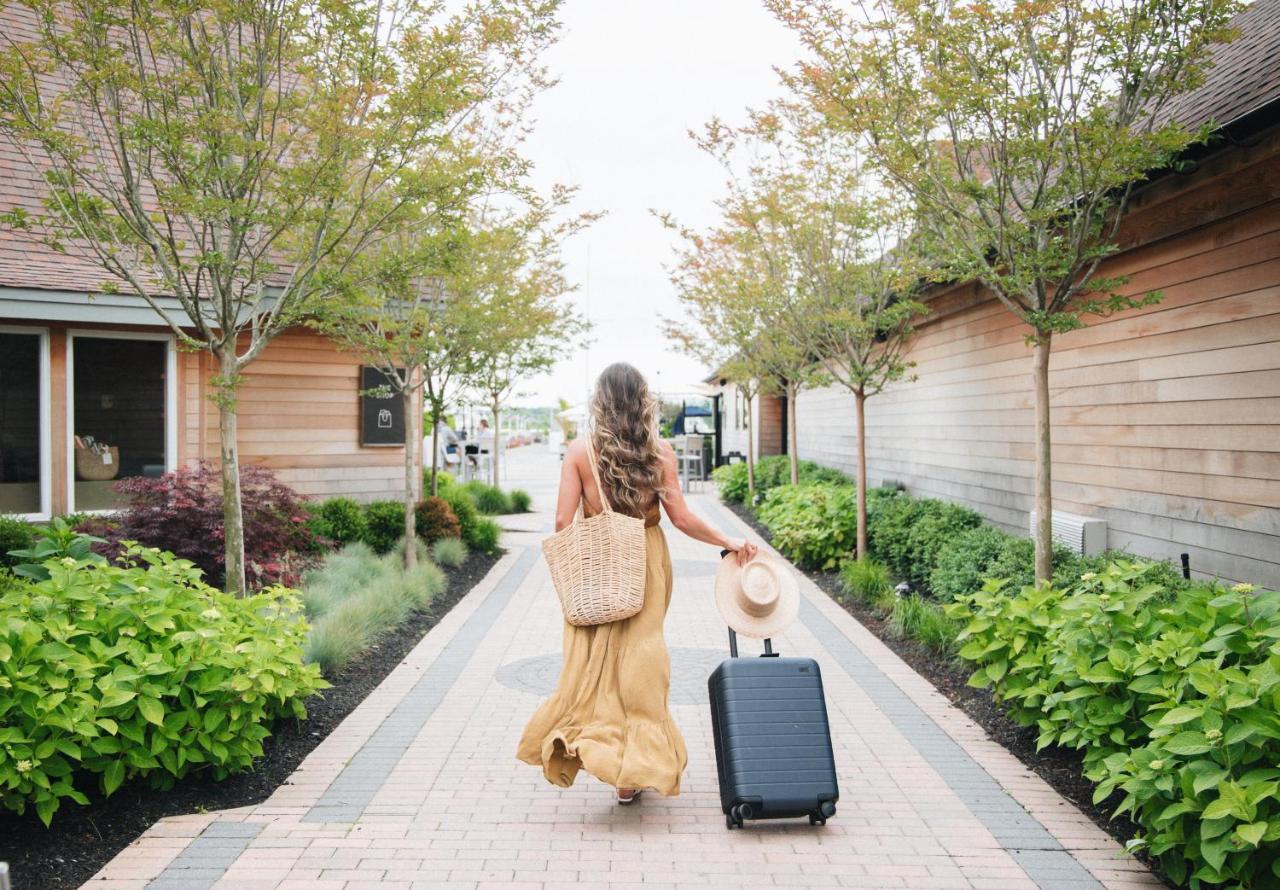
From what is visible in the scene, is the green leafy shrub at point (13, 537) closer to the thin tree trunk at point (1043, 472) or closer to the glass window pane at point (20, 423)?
the glass window pane at point (20, 423)

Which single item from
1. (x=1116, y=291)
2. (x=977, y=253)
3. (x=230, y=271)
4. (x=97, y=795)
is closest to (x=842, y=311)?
(x=1116, y=291)

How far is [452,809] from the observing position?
15.0 ft

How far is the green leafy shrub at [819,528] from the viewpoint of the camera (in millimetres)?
12062

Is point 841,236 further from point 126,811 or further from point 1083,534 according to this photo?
point 126,811

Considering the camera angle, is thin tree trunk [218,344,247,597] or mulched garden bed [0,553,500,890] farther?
thin tree trunk [218,344,247,597]

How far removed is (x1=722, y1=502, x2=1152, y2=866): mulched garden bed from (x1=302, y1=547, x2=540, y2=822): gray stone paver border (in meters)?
3.23

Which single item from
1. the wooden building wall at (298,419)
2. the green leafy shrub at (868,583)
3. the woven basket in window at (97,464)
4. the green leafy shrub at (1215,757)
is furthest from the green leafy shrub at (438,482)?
the green leafy shrub at (1215,757)

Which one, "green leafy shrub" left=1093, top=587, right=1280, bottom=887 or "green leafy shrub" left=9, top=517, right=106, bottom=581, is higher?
"green leafy shrub" left=9, top=517, right=106, bottom=581

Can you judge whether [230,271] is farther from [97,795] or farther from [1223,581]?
[1223,581]

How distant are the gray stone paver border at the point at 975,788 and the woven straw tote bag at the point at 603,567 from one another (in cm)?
182

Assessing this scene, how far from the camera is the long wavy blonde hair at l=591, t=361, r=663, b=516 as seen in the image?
4434 millimetres

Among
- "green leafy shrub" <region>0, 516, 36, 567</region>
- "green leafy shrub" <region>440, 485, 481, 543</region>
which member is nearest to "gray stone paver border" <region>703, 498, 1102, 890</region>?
"green leafy shrub" <region>0, 516, 36, 567</region>

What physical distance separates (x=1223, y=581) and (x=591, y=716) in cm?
405

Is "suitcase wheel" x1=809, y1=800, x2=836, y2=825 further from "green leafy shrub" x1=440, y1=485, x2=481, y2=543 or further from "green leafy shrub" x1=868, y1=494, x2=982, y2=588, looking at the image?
"green leafy shrub" x1=440, y1=485, x2=481, y2=543
